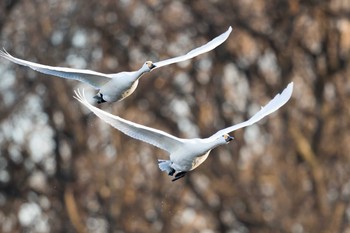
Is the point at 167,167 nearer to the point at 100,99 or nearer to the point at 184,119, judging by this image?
the point at 100,99

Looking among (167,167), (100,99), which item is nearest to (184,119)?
(100,99)

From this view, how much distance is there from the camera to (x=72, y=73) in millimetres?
20266

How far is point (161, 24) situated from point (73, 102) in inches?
81.9

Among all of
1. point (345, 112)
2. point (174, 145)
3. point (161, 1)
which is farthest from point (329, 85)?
point (174, 145)

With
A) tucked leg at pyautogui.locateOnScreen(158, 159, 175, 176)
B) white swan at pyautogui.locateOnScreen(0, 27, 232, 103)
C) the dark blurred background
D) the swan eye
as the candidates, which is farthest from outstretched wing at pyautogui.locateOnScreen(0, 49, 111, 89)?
the dark blurred background

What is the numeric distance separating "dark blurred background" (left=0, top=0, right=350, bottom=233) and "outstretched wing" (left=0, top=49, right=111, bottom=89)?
18522 mm

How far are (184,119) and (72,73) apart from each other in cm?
1974

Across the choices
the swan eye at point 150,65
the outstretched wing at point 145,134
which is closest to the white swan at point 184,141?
the outstretched wing at point 145,134

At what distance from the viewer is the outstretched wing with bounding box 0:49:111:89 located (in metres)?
19.8

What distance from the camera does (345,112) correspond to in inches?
1585

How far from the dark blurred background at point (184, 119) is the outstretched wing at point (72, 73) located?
1852 centimetres

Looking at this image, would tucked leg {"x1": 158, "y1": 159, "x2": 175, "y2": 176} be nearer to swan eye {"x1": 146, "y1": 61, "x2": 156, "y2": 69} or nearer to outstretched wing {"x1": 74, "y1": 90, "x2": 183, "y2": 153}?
outstretched wing {"x1": 74, "y1": 90, "x2": 183, "y2": 153}

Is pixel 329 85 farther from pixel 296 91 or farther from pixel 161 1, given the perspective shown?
pixel 161 1

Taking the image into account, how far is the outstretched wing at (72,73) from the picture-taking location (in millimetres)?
19844
